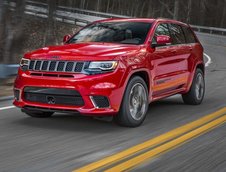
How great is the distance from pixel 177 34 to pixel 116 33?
1.64 m

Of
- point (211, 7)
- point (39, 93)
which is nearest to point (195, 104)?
point (39, 93)

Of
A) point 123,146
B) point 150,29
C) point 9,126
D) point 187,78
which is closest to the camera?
point 123,146

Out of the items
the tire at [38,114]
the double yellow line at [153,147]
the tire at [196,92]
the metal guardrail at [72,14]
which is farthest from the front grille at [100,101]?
the metal guardrail at [72,14]

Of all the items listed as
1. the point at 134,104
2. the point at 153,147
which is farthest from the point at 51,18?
the point at 153,147

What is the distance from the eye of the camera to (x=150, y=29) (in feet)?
28.5

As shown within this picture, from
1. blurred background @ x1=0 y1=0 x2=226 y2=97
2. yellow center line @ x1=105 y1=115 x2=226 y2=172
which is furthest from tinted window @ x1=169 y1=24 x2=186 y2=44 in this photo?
blurred background @ x1=0 y1=0 x2=226 y2=97

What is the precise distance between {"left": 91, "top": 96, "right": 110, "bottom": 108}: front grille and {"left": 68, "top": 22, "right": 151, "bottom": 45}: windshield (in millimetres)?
1417

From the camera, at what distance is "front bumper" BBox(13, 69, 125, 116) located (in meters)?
7.23

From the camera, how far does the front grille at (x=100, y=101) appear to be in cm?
730

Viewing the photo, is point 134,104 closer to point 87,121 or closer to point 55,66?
point 87,121

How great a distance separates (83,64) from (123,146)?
4.58 feet

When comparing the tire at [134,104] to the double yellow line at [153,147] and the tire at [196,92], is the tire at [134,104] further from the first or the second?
the tire at [196,92]

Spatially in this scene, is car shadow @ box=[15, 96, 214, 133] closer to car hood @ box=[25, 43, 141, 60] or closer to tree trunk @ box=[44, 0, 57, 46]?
car hood @ box=[25, 43, 141, 60]

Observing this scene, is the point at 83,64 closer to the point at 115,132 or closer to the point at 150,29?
the point at 115,132
